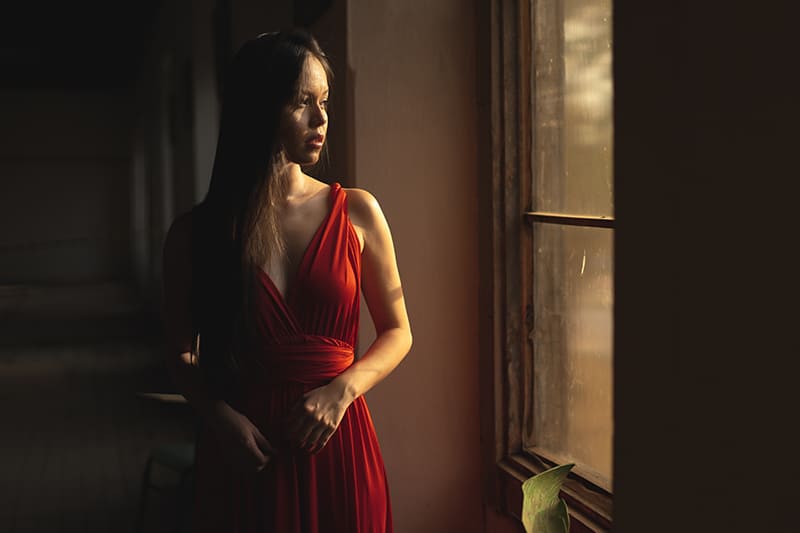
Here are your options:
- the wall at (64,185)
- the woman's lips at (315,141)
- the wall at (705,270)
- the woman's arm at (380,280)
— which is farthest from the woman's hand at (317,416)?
the wall at (64,185)

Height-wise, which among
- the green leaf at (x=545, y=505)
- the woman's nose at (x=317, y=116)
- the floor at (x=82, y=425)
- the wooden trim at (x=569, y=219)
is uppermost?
the woman's nose at (x=317, y=116)

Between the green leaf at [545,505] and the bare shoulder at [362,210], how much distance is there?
68 centimetres

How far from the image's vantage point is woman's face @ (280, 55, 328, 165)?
1.69 meters

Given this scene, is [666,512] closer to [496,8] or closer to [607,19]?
[607,19]

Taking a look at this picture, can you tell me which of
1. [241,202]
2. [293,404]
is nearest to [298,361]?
[293,404]

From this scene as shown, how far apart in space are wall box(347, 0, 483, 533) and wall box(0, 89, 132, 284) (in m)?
15.0

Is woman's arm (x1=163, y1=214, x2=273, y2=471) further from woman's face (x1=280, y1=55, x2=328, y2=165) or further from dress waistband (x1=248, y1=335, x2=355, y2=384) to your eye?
woman's face (x1=280, y1=55, x2=328, y2=165)

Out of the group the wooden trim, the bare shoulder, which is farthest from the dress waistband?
the wooden trim

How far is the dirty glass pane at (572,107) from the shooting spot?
213 centimetres

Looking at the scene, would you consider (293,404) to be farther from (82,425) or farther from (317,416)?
(82,425)

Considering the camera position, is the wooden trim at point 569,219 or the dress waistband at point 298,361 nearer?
the dress waistband at point 298,361

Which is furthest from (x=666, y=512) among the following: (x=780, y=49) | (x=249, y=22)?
(x=249, y=22)

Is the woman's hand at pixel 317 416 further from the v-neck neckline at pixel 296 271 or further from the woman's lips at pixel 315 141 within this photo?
the woman's lips at pixel 315 141

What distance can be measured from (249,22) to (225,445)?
3421 mm
